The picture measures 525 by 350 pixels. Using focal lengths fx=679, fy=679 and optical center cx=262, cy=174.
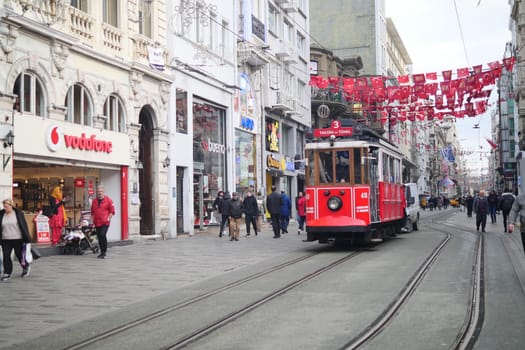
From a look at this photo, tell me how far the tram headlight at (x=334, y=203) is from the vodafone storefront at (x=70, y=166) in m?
7.33

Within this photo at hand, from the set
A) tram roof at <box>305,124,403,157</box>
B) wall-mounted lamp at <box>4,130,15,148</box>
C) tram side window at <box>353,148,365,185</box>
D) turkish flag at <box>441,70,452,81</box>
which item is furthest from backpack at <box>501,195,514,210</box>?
wall-mounted lamp at <box>4,130,15,148</box>

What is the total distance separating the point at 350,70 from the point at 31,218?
4211 centimetres

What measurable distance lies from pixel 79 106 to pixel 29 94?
2.51 metres

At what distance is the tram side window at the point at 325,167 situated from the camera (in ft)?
60.1

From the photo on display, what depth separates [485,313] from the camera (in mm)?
8594

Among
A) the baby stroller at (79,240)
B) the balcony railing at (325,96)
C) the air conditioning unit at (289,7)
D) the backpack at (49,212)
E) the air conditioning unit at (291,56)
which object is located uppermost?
the air conditioning unit at (289,7)

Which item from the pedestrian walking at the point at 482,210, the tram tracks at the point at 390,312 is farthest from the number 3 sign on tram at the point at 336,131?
the pedestrian walking at the point at 482,210

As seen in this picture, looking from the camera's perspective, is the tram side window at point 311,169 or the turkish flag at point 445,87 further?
the turkish flag at point 445,87

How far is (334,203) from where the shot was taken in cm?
1803

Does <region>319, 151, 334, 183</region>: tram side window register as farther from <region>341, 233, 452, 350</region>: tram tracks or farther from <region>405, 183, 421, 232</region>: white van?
<region>405, 183, 421, 232</region>: white van

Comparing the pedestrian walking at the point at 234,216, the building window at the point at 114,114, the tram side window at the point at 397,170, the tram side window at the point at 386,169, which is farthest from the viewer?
the pedestrian walking at the point at 234,216

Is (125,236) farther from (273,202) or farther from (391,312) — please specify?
(391,312)

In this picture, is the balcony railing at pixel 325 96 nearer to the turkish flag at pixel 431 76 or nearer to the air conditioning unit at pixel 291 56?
the air conditioning unit at pixel 291 56

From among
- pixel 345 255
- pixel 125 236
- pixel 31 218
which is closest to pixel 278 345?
pixel 345 255
